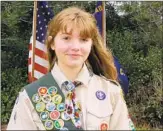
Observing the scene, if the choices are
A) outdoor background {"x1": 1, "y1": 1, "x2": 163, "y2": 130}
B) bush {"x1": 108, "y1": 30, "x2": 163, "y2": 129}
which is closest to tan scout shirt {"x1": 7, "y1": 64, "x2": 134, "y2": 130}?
bush {"x1": 108, "y1": 30, "x2": 163, "y2": 129}

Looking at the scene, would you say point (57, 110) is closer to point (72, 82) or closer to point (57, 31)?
point (72, 82)

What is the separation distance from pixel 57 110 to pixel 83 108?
130mm

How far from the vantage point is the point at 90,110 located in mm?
2246

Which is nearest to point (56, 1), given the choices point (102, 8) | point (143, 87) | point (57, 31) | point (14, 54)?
point (14, 54)

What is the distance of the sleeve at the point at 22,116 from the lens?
2.20 metres

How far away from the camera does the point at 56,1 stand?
1045cm

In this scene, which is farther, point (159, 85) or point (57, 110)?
point (159, 85)

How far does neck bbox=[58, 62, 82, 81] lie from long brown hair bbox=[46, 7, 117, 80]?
121 millimetres

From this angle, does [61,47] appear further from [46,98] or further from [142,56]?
[142,56]

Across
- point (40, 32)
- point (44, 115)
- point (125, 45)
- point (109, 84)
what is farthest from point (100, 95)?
point (125, 45)

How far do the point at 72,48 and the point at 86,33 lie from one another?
112mm

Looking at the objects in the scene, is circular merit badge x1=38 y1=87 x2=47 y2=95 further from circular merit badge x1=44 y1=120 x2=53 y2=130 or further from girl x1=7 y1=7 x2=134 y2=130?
circular merit badge x1=44 y1=120 x2=53 y2=130

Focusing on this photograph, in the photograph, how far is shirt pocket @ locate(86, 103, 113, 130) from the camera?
2230 millimetres

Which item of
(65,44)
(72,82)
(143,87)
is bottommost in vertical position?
(143,87)
